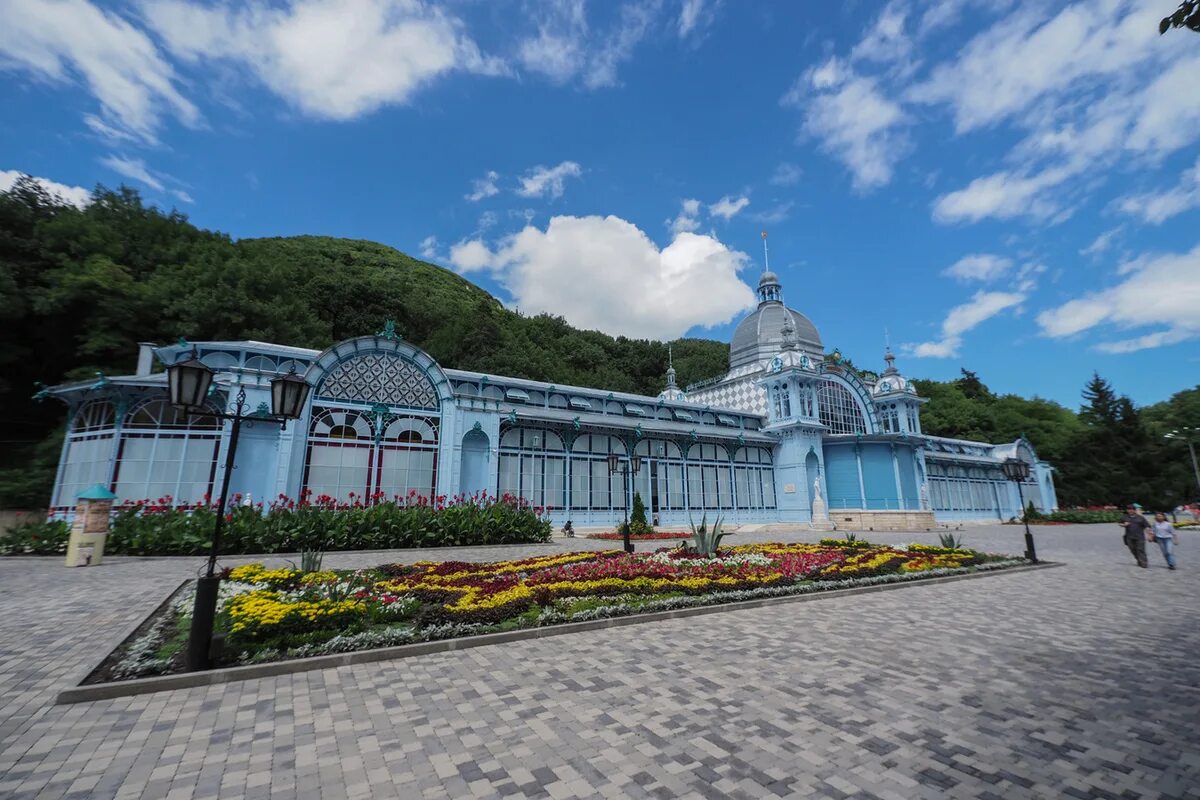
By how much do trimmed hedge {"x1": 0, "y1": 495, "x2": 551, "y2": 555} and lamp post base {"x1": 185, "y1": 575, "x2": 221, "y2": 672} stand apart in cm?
861

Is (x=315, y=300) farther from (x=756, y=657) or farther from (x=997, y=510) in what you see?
(x=997, y=510)

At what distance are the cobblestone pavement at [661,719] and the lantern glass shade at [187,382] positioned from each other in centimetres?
287

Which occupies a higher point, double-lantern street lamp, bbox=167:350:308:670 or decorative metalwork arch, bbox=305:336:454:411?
decorative metalwork arch, bbox=305:336:454:411

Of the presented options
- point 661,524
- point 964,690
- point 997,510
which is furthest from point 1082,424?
point 964,690

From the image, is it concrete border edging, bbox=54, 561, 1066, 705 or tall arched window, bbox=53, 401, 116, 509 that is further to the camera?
tall arched window, bbox=53, 401, 116, 509

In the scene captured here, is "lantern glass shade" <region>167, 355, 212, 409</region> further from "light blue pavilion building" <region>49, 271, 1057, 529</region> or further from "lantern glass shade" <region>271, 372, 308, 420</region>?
"light blue pavilion building" <region>49, 271, 1057, 529</region>

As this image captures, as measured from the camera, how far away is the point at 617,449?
2620 cm

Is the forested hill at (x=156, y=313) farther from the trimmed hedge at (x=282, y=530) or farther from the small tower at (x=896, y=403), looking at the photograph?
the small tower at (x=896, y=403)

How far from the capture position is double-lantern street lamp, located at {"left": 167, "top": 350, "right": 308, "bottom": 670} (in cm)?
523

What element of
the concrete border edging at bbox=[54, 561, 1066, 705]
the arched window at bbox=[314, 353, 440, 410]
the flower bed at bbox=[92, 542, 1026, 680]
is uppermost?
the arched window at bbox=[314, 353, 440, 410]

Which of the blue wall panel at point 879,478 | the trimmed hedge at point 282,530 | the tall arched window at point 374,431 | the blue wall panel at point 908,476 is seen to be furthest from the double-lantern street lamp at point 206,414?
the blue wall panel at point 908,476

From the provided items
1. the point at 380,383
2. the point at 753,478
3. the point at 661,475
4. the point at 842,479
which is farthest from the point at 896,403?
the point at 380,383

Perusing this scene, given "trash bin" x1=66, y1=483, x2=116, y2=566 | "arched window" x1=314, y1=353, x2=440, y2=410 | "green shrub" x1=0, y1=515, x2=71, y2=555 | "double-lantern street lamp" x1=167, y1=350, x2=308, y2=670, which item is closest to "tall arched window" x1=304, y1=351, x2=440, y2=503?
"arched window" x1=314, y1=353, x2=440, y2=410

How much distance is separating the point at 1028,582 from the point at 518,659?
37.8 ft
